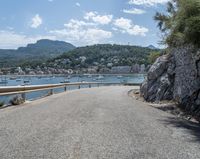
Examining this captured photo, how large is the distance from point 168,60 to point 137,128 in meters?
14.9

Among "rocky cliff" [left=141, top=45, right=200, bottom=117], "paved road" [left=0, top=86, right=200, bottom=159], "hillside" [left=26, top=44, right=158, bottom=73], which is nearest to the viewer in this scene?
"paved road" [left=0, top=86, right=200, bottom=159]

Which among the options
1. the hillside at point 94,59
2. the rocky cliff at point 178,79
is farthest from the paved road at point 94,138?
the hillside at point 94,59

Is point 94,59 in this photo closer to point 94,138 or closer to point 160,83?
point 160,83

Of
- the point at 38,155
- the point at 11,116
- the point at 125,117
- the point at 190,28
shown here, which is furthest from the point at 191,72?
the point at 38,155

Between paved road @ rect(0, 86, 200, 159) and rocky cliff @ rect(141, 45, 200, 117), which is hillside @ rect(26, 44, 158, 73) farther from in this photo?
paved road @ rect(0, 86, 200, 159)

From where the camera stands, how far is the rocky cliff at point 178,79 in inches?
689

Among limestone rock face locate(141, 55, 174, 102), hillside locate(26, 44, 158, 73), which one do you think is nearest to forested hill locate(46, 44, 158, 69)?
hillside locate(26, 44, 158, 73)

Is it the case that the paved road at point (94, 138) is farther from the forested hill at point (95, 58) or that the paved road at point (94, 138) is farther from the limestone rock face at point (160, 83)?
the forested hill at point (95, 58)

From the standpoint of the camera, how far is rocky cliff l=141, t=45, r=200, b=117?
17502 millimetres

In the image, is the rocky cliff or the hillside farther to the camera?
the hillside

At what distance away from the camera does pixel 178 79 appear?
68.5 ft

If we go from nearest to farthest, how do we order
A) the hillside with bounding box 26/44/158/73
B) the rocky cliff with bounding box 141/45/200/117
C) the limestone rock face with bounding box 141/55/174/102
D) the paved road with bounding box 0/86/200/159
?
the paved road with bounding box 0/86/200/159 < the rocky cliff with bounding box 141/45/200/117 < the limestone rock face with bounding box 141/55/174/102 < the hillside with bounding box 26/44/158/73

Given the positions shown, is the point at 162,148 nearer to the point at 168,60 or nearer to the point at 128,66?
the point at 168,60

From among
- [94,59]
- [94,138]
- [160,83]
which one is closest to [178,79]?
[160,83]
